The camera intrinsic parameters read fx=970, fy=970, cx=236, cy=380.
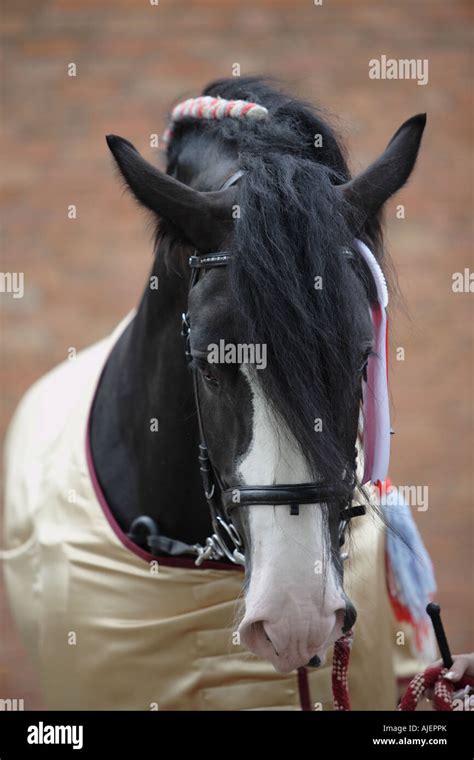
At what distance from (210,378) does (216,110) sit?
64cm

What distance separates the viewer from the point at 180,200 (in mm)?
1696

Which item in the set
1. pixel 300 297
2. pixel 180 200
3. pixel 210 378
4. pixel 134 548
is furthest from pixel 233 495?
pixel 134 548

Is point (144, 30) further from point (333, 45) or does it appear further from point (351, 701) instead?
point (351, 701)

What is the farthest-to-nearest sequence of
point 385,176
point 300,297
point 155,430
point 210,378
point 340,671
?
point 155,430 → point 340,671 → point 385,176 → point 210,378 → point 300,297

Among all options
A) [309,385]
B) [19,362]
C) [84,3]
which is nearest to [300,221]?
[309,385]

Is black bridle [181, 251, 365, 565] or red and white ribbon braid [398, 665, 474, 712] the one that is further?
red and white ribbon braid [398, 665, 474, 712]

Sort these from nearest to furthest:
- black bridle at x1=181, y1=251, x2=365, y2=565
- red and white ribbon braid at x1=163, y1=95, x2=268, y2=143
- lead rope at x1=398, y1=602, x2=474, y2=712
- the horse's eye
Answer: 1. black bridle at x1=181, y1=251, x2=365, y2=565
2. the horse's eye
3. lead rope at x1=398, y1=602, x2=474, y2=712
4. red and white ribbon braid at x1=163, y1=95, x2=268, y2=143

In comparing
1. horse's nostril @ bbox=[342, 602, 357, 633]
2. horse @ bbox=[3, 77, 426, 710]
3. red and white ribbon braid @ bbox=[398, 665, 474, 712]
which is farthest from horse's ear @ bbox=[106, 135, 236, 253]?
red and white ribbon braid @ bbox=[398, 665, 474, 712]

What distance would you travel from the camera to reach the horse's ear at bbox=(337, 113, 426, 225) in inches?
67.8

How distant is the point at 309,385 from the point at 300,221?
28cm

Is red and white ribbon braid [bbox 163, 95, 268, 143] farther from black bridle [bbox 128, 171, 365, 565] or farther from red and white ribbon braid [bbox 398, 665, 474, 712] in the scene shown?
red and white ribbon braid [bbox 398, 665, 474, 712]

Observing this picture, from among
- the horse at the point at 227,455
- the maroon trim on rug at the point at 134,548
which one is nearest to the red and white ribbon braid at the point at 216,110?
the horse at the point at 227,455

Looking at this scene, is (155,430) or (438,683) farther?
(155,430)

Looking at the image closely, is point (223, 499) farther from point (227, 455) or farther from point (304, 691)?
point (304, 691)
